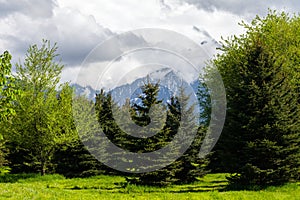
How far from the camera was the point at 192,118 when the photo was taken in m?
26.7

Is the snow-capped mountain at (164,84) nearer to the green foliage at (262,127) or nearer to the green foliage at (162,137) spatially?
the green foliage at (162,137)

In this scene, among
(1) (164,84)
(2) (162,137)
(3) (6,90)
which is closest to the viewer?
(3) (6,90)

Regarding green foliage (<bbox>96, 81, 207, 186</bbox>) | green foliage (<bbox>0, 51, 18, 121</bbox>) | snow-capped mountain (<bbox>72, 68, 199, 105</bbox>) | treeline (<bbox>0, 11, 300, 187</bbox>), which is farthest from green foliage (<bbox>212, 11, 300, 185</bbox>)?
green foliage (<bbox>0, 51, 18, 121</bbox>)

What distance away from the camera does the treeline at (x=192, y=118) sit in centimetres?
2070

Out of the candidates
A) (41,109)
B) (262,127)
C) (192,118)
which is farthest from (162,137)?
(41,109)

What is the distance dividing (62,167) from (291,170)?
24.4m

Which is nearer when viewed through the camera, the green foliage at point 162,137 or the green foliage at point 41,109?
the green foliage at point 162,137

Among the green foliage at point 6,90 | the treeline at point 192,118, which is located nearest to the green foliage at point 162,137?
the treeline at point 192,118

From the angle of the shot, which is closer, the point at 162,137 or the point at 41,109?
the point at 162,137

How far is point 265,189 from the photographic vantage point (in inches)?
771

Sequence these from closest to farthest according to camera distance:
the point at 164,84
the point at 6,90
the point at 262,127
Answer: the point at 6,90 → the point at 262,127 → the point at 164,84

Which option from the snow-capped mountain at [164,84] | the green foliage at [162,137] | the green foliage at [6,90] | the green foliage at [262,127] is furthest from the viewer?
the snow-capped mountain at [164,84]

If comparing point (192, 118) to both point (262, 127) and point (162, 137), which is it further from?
point (262, 127)

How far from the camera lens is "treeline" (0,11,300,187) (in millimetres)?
20703
